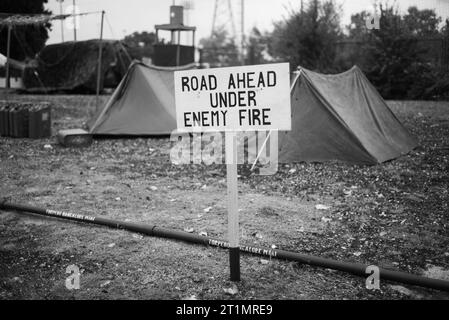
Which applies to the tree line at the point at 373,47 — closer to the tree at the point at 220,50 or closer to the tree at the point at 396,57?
the tree at the point at 396,57

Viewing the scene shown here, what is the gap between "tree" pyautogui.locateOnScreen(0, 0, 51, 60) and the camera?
1105 inches

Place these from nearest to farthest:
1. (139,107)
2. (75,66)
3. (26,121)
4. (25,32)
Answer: (26,121) < (139,107) < (75,66) < (25,32)

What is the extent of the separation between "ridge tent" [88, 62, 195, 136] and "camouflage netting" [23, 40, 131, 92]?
1144cm

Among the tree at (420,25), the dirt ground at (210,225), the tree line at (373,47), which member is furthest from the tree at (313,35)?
the dirt ground at (210,225)

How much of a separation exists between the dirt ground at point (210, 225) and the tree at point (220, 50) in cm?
2693

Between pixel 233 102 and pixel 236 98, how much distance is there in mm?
37

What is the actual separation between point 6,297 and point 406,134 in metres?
8.13

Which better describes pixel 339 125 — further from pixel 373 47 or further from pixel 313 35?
pixel 373 47

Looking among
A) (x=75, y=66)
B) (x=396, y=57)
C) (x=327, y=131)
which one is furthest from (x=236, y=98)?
(x=75, y=66)

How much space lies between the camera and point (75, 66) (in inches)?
830

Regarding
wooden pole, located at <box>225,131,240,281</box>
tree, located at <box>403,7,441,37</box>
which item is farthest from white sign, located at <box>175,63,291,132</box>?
tree, located at <box>403,7,441,37</box>

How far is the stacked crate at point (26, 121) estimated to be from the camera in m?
9.84

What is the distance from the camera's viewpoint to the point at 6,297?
2.98 metres

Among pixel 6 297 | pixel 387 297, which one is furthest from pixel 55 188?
pixel 387 297
